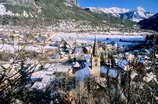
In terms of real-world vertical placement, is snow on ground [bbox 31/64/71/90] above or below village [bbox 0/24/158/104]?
below

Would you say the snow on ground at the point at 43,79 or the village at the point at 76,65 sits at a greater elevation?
the village at the point at 76,65

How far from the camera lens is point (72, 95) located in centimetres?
1880

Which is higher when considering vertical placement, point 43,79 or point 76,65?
point 43,79

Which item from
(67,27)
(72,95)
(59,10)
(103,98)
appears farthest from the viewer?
(59,10)

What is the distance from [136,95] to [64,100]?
12.6m

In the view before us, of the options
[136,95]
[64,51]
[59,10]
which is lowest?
[64,51]

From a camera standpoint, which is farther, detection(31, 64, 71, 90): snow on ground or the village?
detection(31, 64, 71, 90): snow on ground

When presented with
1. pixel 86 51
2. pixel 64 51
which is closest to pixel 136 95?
pixel 86 51

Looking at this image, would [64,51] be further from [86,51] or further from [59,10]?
[59,10]

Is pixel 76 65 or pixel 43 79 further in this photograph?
pixel 76 65

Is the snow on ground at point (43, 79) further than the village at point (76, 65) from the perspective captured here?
Yes

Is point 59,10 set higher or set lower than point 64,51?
higher

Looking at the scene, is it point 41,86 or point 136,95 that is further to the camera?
point 41,86

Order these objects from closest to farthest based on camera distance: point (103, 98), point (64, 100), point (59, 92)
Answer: point (103, 98) → point (64, 100) → point (59, 92)
